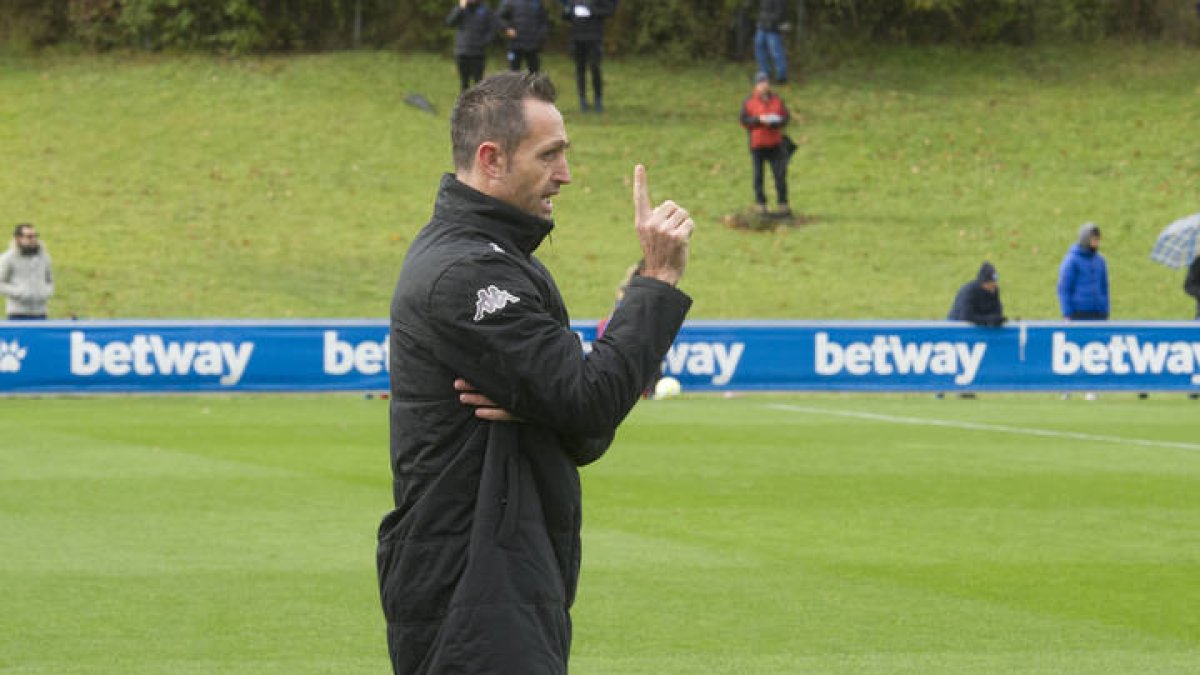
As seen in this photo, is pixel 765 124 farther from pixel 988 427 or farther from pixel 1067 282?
pixel 988 427

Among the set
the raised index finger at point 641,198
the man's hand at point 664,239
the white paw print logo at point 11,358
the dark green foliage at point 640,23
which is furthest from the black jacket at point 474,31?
the man's hand at point 664,239

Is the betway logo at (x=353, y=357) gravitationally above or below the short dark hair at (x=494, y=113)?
below

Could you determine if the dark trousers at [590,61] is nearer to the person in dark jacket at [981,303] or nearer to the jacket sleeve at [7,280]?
the person in dark jacket at [981,303]

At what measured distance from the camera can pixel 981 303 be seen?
26.7 m

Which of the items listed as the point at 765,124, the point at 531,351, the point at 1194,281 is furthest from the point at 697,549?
the point at 765,124

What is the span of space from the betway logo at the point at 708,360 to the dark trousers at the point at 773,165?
8.49 metres

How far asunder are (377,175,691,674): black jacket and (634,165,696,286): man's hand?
46mm

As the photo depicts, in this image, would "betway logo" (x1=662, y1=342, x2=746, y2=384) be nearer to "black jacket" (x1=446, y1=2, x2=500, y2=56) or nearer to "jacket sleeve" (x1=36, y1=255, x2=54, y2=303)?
"jacket sleeve" (x1=36, y1=255, x2=54, y2=303)

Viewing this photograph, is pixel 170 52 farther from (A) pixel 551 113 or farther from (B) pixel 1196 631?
(A) pixel 551 113

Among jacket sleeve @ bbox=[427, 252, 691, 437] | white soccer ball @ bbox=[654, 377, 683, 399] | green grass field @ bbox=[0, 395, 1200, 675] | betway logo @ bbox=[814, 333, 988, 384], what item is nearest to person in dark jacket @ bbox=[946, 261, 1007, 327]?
betway logo @ bbox=[814, 333, 988, 384]

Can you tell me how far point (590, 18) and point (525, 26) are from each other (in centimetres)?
125

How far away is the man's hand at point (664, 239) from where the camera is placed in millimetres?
4535

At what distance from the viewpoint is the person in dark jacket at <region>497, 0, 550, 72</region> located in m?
37.4

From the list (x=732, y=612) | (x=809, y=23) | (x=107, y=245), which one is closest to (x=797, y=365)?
(x=107, y=245)
